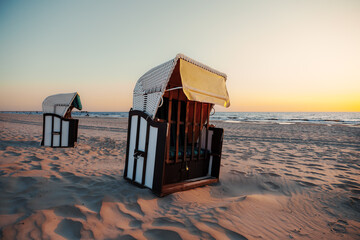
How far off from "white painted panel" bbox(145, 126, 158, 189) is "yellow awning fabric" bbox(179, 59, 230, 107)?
107 cm

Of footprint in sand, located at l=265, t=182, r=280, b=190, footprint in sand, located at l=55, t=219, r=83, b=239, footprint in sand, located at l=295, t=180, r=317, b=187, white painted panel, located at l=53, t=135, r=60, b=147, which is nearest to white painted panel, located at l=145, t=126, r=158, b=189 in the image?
footprint in sand, located at l=55, t=219, r=83, b=239

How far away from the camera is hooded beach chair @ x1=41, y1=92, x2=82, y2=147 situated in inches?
305

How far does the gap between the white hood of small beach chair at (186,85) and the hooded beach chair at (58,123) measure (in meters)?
5.23

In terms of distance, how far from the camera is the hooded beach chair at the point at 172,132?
348cm

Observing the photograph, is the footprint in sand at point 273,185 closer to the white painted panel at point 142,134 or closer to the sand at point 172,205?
the sand at point 172,205

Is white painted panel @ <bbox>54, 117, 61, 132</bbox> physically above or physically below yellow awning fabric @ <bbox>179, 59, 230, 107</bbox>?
below

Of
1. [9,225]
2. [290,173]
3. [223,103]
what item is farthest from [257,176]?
[9,225]

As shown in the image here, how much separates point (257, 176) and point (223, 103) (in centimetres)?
268

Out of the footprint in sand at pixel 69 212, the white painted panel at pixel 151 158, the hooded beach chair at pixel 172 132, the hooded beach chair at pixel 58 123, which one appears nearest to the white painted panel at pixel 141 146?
the hooded beach chair at pixel 172 132

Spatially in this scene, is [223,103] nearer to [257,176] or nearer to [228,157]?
[257,176]

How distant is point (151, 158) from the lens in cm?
372

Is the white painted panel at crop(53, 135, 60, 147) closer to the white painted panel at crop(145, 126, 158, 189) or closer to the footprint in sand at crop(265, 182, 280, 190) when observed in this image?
the white painted panel at crop(145, 126, 158, 189)

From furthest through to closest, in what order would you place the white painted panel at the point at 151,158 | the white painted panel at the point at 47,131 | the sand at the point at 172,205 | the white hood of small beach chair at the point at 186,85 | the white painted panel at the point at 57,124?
the white painted panel at the point at 57,124
the white painted panel at the point at 47,131
the white painted panel at the point at 151,158
the white hood of small beach chair at the point at 186,85
the sand at the point at 172,205

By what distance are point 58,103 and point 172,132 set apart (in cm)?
619
